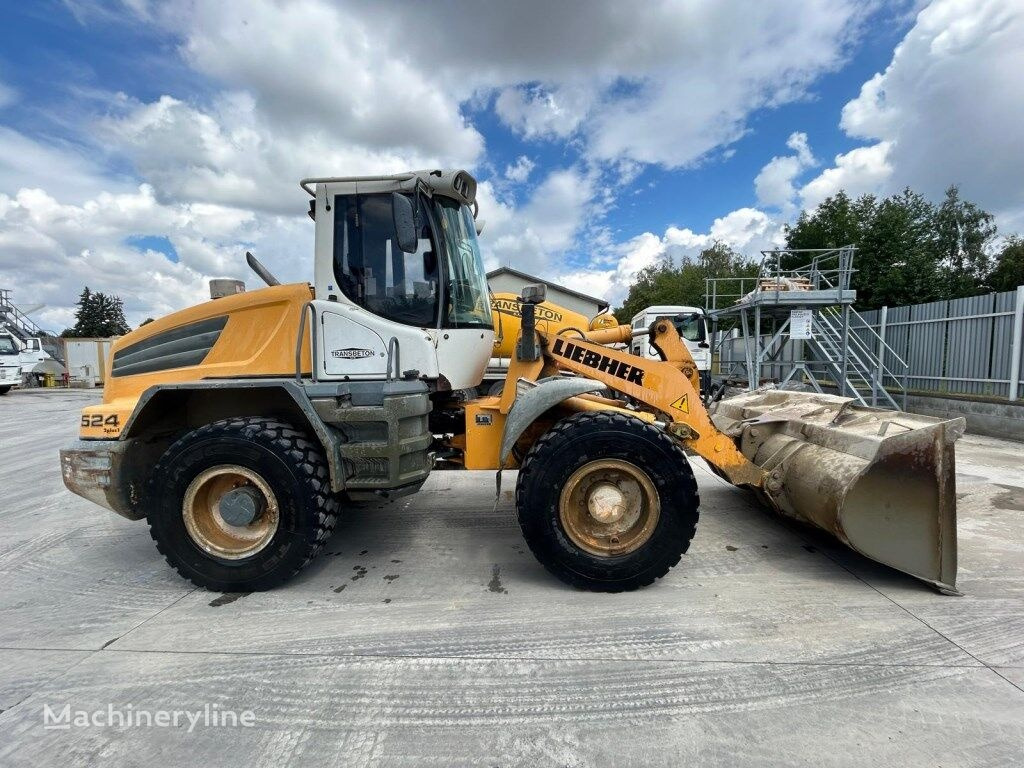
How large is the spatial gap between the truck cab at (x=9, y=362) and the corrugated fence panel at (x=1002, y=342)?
29.8 meters

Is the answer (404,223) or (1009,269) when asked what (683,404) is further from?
(1009,269)

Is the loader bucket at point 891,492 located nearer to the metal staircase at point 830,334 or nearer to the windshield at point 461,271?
Result: the windshield at point 461,271

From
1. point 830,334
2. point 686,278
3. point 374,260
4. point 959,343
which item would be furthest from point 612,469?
point 686,278


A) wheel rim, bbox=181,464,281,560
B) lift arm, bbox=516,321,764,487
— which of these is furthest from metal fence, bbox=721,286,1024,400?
wheel rim, bbox=181,464,281,560

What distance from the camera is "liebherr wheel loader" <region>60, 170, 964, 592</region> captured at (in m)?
3.08

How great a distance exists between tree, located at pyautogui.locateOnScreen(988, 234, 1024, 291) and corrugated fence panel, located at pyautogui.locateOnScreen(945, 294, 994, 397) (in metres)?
31.1

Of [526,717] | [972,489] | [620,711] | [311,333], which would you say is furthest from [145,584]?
[972,489]

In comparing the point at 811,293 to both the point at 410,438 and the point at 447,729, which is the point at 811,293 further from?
the point at 447,729

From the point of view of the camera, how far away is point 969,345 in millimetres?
9477

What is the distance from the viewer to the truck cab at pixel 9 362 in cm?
1952

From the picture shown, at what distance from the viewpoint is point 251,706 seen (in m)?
2.19

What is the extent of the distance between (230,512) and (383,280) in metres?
1.77

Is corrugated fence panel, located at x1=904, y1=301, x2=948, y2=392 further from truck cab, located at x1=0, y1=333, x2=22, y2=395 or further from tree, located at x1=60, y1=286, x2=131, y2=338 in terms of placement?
tree, located at x1=60, y1=286, x2=131, y2=338

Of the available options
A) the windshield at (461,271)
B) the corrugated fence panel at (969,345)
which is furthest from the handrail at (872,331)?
the windshield at (461,271)
